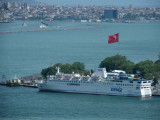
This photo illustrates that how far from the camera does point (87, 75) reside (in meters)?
25.0

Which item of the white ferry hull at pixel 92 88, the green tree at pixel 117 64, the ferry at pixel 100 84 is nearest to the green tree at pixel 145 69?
the green tree at pixel 117 64

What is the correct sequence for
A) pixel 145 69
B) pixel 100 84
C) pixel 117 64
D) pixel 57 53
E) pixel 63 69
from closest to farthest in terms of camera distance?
1. pixel 100 84
2. pixel 145 69
3. pixel 63 69
4. pixel 117 64
5. pixel 57 53

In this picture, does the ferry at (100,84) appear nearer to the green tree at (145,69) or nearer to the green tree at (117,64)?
the green tree at (145,69)

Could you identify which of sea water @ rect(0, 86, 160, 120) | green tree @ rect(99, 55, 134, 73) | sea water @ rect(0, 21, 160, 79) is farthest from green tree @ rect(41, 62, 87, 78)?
sea water @ rect(0, 21, 160, 79)

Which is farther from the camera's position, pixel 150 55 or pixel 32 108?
pixel 150 55

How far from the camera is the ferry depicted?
23.2 metres

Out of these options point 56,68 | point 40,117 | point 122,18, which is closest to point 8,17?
point 122,18

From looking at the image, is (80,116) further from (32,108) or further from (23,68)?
(23,68)

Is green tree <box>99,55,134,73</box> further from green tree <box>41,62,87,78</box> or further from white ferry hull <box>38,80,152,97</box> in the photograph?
white ferry hull <box>38,80,152,97</box>

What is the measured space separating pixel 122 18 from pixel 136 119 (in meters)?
96.0

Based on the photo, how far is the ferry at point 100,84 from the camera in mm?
23233

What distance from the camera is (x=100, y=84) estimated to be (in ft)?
78.7

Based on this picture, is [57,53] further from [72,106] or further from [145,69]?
[72,106]

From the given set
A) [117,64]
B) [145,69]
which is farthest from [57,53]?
[145,69]
